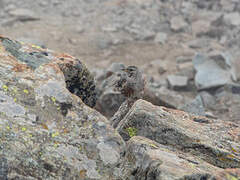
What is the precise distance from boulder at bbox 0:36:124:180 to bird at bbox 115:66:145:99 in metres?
1.42

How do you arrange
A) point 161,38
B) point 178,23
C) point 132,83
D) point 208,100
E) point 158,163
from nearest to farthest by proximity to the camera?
point 158,163
point 132,83
point 208,100
point 161,38
point 178,23

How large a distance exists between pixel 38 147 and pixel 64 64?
1.91 metres

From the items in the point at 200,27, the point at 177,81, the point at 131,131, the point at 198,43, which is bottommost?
the point at 198,43

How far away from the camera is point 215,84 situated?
14594mm

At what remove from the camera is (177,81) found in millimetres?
15531

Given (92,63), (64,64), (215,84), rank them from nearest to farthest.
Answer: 1. (64,64)
2. (215,84)
3. (92,63)

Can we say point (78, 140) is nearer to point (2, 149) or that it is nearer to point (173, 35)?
point (2, 149)

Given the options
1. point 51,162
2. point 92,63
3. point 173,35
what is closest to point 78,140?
point 51,162

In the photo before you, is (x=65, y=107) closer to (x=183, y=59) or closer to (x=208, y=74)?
(x=208, y=74)

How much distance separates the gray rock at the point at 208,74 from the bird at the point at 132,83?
842 cm

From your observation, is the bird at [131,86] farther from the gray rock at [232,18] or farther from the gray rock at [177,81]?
the gray rock at [232,18]

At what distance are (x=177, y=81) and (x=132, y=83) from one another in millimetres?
9058

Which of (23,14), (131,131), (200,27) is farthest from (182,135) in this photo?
(23,14)

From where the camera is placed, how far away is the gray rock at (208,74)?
1474 centimetres
